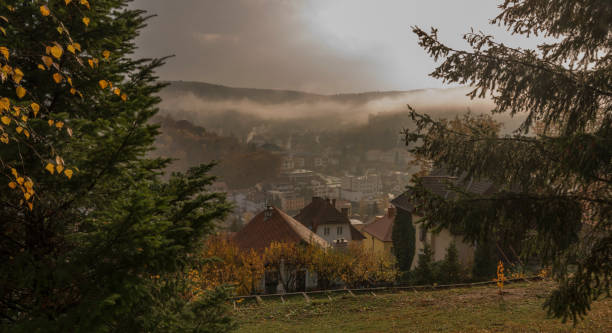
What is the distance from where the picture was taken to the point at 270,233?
33.1 metres

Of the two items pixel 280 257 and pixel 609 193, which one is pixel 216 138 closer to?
pixel 280 257

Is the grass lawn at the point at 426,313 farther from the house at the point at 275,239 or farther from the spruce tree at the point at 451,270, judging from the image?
the house at the point at 275,239

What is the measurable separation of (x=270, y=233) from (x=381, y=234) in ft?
65.0

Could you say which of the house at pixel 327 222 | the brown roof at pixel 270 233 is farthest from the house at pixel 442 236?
the house at pixel 327 222

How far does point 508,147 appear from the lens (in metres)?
6.50

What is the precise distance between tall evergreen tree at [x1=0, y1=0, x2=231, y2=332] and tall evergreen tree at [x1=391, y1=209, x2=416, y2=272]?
25.8 metres

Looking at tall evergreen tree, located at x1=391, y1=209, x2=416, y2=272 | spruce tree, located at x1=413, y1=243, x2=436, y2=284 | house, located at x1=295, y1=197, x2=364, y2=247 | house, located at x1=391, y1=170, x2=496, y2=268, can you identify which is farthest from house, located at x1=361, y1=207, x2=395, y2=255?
spruce tree, located at x1=413, y1=243, x2=436, y2=284

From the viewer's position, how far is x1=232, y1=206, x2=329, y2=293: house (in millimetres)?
28453

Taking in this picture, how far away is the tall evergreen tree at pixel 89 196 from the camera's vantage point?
3445mm

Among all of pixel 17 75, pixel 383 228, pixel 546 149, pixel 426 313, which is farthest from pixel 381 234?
pixel 17 75

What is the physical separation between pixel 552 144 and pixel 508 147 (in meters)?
0.95

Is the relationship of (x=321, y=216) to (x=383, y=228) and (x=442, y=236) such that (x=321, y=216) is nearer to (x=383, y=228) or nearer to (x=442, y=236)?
(x=383, y=228)

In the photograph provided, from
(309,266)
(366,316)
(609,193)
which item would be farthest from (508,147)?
(309,266)

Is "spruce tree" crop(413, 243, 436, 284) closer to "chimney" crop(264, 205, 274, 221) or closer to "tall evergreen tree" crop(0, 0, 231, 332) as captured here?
"chimney" crop(264, 205, 274, 221)
